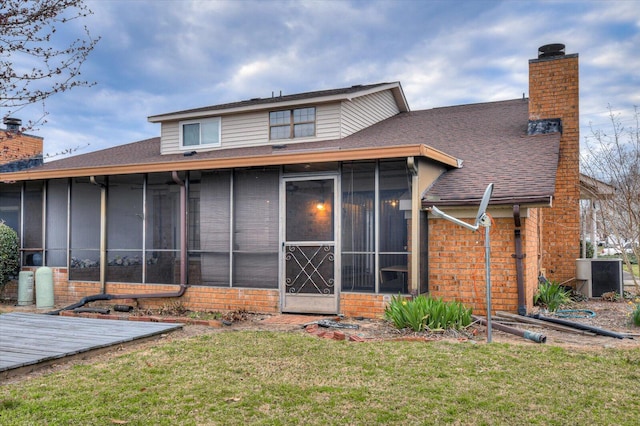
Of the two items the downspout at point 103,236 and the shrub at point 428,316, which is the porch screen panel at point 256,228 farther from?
the downspout at point 103,236

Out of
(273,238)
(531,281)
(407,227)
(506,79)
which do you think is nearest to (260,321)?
(273,238)

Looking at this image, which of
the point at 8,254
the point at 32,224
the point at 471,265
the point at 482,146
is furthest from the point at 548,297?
the point at 8,254

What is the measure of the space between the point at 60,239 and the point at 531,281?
959 centimetres

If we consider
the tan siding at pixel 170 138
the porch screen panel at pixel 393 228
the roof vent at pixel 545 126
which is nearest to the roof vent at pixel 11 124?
the porch screen panel at pixel 393 228

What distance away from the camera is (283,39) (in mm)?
14586

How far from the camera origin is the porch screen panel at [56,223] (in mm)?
10852

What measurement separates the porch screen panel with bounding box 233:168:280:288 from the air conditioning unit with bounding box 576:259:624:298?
6749 millimetres

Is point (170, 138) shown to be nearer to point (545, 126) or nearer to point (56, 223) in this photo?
point (56, 223)

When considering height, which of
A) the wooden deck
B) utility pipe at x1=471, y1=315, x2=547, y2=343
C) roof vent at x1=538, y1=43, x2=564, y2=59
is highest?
roof vent at x1=538, y1=43, x2=564, y2=59

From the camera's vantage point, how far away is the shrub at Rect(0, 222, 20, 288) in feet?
35.7

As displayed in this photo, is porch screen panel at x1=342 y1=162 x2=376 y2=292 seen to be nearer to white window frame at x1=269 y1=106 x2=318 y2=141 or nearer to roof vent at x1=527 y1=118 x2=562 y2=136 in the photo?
white window frame at x1=269 y1=106 x2=318 y2=141

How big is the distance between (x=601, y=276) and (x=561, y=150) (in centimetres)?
284

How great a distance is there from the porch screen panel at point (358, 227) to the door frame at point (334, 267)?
10 centimetres

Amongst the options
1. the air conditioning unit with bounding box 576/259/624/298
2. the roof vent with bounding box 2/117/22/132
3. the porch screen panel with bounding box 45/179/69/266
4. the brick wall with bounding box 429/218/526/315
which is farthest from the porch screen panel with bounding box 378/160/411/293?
the porch screen panel with bounding box 45/179/69/266
